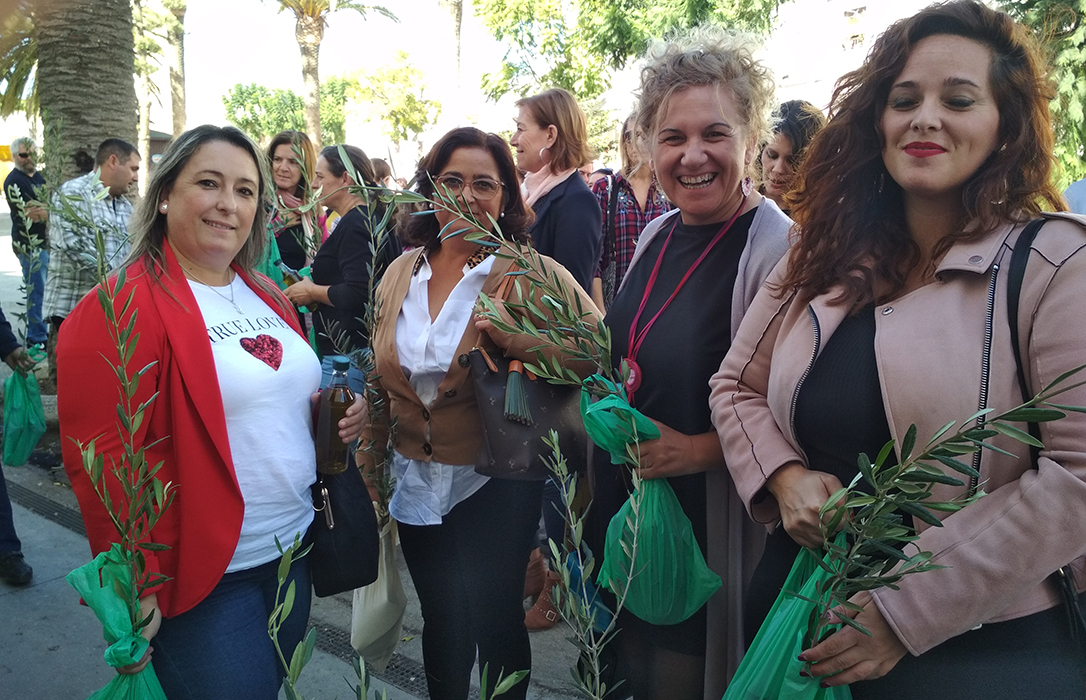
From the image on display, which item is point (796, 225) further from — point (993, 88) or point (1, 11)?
point (1, 11)

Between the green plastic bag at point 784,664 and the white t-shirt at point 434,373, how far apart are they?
1280 millimetres

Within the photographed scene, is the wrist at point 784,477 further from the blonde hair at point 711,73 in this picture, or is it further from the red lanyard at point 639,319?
the blonde hair at point 711,73

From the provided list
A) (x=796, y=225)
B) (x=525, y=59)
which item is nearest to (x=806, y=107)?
(x=796, y=225)

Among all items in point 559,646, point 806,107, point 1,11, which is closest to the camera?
point 1,11

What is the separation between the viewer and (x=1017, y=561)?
4.12 ft

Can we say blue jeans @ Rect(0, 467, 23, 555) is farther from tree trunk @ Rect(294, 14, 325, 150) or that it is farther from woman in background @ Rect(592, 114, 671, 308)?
tree trunk @ Rect(294, 14, 325, 150)

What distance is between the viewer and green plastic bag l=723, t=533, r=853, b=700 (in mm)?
1313

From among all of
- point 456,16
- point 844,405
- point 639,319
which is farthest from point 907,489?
point 456,16

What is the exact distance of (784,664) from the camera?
A: 4.40 ft

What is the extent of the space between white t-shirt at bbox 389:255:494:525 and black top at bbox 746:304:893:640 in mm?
1215

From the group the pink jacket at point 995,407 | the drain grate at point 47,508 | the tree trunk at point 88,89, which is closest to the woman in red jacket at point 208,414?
the pink jacket at point 995,407

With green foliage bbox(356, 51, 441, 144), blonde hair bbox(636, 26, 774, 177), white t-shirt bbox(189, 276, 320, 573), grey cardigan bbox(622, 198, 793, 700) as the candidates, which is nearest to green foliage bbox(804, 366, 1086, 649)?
grey cardigan bbox(622, 198, 793, 700)

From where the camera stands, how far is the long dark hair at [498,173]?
2609 millimetres

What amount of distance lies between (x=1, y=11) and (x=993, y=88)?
67.1 inches
